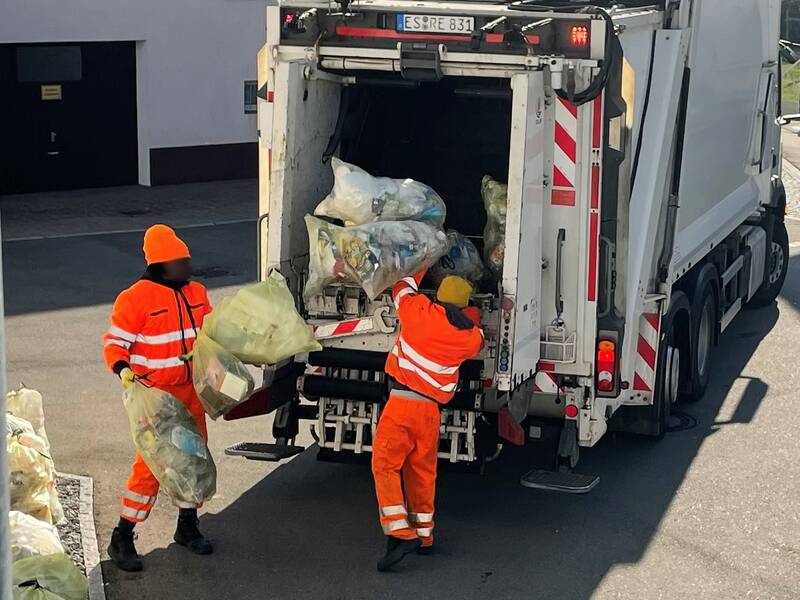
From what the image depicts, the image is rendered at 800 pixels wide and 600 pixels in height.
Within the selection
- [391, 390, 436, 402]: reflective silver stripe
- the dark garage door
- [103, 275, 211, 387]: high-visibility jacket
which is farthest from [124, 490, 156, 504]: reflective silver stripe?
the dark garage door

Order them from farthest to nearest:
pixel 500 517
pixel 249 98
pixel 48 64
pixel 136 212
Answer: pixel 249 98
pixel 48 64
pixel 136 212
pixel 500 517

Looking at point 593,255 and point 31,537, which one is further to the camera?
point 593,255

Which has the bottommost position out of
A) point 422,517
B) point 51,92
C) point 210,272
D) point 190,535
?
point 210,272

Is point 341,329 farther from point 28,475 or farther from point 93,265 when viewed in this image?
point 93,265

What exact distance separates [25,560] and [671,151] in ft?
14.0

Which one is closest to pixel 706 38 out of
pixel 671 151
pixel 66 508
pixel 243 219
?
pixel 671 151

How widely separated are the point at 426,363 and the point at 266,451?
128 centimetres

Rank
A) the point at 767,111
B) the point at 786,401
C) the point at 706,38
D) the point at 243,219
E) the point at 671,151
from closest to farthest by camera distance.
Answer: the point at 671,151 → the point at 706,38 → the point at 786,401 → the point at 767,111 → the point at 243,219

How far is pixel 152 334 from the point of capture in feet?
21.7

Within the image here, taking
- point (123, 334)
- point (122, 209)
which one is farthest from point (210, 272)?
point (123, 334)

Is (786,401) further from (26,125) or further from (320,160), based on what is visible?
(26,125)

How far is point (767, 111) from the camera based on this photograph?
11.1 m

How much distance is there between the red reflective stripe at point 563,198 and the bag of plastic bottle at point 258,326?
144 centimetres

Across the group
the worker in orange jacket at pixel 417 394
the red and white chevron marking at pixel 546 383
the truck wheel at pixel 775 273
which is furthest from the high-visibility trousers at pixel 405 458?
the truck wheel at pixel 775 273
